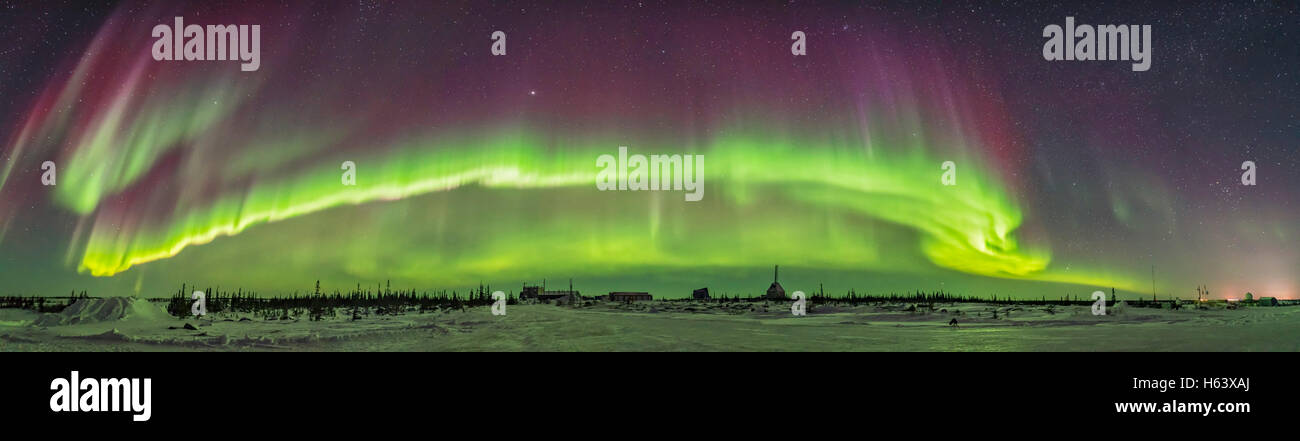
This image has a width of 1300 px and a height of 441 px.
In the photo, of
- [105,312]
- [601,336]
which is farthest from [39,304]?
[601,336]

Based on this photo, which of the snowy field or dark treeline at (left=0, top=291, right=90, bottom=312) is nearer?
the snowy field

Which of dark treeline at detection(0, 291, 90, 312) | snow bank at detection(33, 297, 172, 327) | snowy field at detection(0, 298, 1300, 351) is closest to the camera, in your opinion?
snowy field at detection(0, 298, 1300, 351)

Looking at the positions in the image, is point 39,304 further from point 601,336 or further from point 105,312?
point 601,336

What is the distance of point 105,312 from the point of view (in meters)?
26.0

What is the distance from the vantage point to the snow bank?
25016 millimetres

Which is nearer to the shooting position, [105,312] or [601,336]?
[601,336]

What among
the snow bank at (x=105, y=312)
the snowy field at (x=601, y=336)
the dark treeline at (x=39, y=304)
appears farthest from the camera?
the dark treeline at (x=39, y=304)

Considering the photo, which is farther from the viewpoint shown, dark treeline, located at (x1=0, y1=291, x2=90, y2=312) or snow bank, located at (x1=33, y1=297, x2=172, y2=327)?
dark treeline, located at (x1=0, y1=291, x2=90, y2=312)

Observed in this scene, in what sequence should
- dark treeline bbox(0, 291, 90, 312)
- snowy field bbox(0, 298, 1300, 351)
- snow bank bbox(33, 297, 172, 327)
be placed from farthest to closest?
dark treeline bbox(0, 291, 90, 312), snow bank bbox(33, 297, 172, 327), snowy field bbox(0, 298, 1300, 351)

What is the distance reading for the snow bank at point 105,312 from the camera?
82.1 feet

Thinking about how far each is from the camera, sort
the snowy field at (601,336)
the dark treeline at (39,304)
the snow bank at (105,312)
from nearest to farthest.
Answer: the snowy field at (601,336) < the snow bank at (105,312) < the dark treeline at (39,304)
